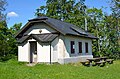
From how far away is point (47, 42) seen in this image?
2420 centimetres

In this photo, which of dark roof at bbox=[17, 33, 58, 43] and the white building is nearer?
dark roof at bbox=[17, 33, 58, 43]

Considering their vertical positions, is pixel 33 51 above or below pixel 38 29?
below

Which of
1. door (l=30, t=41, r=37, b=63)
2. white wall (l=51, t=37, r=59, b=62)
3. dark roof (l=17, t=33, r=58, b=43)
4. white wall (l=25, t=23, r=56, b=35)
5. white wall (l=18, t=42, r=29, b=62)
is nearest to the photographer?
dark roof (l=17, t=33, r=58, b=43)

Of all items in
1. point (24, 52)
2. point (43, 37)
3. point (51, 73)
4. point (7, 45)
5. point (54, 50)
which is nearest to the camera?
point (51, 73)

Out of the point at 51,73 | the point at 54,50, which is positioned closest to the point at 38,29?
the point at 54,50

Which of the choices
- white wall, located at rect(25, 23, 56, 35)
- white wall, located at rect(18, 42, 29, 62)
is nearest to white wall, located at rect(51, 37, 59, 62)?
white wall, located at rect(25, 23, 56, 35)

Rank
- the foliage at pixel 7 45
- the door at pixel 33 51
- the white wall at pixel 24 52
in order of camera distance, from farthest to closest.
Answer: the foliage at pixel 7 45
the door at pixel 33 51
the white wall at pixel 24 52

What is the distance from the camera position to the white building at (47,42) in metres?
24.4

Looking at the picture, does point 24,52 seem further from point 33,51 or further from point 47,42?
point 47,42

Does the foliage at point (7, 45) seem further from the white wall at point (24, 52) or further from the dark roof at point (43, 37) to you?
the dark roof at point (43, 37)

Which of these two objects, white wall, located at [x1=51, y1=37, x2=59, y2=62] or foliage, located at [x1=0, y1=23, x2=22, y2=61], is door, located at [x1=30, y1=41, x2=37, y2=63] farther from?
foliage, located at [x1=0, y1=23, x2=22, y2=61]

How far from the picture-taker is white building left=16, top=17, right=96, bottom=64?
80.0ft

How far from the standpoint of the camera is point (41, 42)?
24.5 metres

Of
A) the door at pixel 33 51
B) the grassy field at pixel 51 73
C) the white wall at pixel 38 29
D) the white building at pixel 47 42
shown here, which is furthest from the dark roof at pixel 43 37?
the grassy field at pixel 51 73
